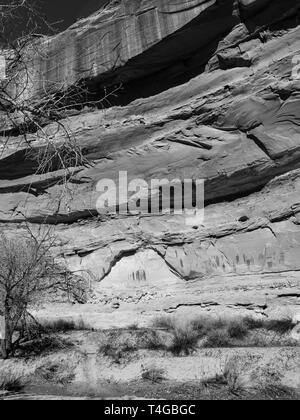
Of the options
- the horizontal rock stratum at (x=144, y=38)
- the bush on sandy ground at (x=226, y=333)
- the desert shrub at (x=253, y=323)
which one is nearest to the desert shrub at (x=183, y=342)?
the bush on sandy ground at (x=226, y=333)

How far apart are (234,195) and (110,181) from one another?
529cm

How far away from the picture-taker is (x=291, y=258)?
1413 centimetres

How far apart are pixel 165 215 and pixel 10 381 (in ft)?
30.1

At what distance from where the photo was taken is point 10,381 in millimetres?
10289

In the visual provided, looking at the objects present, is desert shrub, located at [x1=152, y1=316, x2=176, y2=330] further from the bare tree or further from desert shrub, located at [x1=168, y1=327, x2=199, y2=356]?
the bare tree

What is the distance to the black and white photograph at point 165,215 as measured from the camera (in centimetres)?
1138

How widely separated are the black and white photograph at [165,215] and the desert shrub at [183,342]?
0.20ft

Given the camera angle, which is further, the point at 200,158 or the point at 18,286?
the point at 200,158

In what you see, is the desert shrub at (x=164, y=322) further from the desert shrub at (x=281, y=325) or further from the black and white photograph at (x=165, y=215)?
the desert shrub at (x=281, y=325)

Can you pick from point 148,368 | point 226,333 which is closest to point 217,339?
point 226,333

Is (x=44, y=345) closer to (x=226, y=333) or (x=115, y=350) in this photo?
(x=115, y=350)

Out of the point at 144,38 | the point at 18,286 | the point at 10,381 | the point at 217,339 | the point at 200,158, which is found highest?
Result: the point at 144,38

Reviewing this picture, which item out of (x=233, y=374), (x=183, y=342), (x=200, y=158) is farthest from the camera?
(x=200, y=158)
